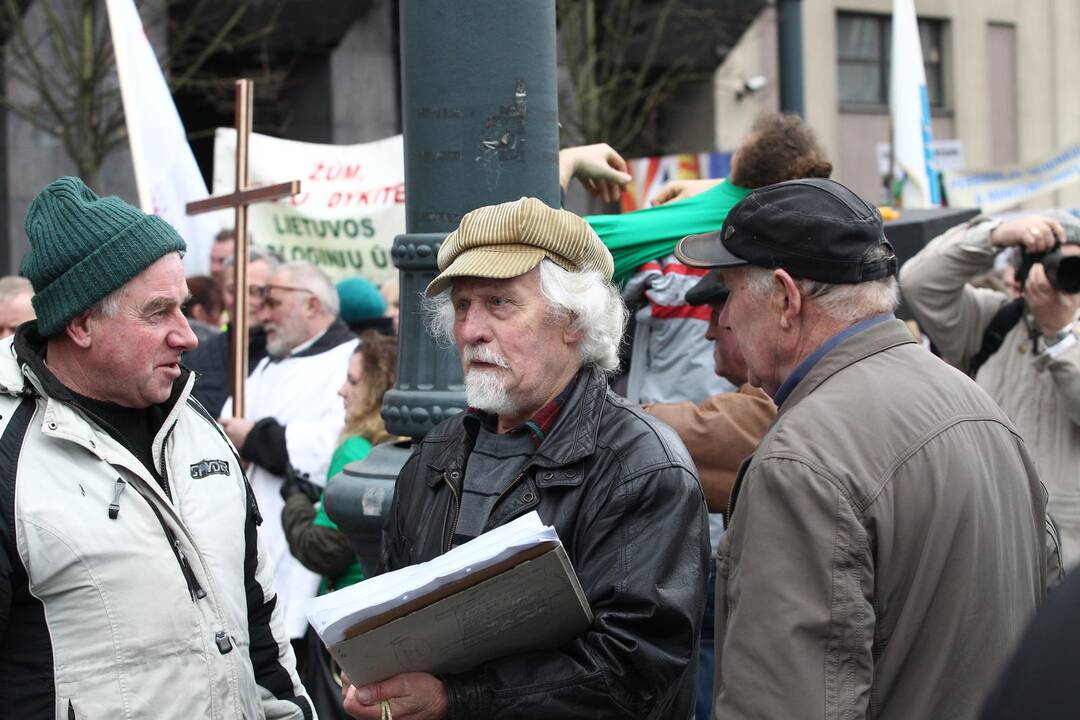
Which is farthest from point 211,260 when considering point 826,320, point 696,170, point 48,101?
point 696,170

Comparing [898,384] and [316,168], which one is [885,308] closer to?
[898,384]

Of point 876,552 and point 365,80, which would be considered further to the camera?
point 365,80

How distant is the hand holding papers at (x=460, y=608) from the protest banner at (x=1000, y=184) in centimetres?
1030

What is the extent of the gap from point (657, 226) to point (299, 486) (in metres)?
1.99

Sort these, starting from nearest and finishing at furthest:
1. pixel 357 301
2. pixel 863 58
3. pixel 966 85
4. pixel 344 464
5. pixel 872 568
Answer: pixel 872 568 → pixel 344 464 → pixel 357 301 → pixel 863 58 → pixel 966 85

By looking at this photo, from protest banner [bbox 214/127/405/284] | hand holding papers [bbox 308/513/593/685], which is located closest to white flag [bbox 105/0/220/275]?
protest banner [bbox 214/127/405/284]

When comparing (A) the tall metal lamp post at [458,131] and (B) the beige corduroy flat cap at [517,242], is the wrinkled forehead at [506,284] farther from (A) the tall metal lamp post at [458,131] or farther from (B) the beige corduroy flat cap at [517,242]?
(A) the tall metal lamp post at [458,131]

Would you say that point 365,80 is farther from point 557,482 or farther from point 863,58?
point 557,482

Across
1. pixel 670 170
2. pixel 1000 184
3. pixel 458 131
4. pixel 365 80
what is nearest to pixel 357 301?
pixel 458 131

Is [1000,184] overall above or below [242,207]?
above

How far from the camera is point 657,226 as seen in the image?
3811 millimetres

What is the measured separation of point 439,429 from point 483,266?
16.5 inches

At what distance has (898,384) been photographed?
2.23m

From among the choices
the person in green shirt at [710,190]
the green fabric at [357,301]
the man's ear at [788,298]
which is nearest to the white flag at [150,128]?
the green fabric at [357,301]
